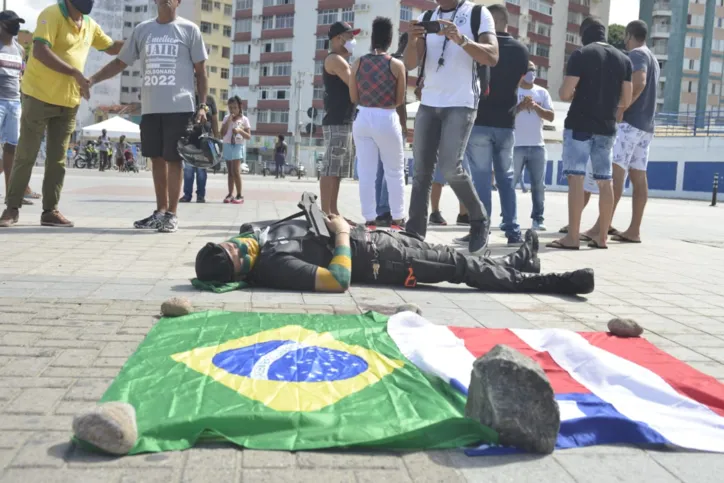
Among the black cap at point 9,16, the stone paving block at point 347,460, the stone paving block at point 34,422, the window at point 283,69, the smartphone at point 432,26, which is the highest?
the window at point 283,69

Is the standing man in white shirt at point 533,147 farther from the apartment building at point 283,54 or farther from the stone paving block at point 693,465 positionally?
the apartment building at point 283,54

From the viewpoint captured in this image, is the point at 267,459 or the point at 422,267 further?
the point at 422,267

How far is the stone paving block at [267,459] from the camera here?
195 centimetres

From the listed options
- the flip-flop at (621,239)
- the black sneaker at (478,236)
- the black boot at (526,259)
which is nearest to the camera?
the black boot at (526,259)

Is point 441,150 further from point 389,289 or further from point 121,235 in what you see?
point 121,235

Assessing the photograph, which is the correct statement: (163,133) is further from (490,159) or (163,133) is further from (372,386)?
(372,386)

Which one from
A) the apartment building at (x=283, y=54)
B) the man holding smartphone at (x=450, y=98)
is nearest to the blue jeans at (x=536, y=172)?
the man holding smartphone at (x=450, y=98)

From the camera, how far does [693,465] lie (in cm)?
208

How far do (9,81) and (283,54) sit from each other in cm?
7130

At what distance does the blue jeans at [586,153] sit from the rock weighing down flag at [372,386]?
13.2 feet

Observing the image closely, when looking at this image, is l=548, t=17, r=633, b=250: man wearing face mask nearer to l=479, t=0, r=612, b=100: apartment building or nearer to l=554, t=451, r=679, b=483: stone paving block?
l=554, t=451, r=679, b=483: stone paving block

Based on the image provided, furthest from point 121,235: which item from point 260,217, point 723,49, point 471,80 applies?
point 723,49

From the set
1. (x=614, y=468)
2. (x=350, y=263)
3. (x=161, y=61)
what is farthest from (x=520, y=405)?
(x=161, y=61)

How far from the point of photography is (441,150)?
20.8 ft
